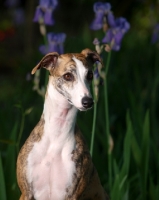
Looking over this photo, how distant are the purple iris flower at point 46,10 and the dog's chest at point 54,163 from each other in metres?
1.12

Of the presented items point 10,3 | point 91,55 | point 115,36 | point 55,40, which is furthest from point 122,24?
point 10,3

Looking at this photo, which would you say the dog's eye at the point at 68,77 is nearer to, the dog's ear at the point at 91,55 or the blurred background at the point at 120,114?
the dog's ear at the point at 91,55

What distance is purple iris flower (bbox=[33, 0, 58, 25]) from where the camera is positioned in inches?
136

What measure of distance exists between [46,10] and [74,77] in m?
1.15

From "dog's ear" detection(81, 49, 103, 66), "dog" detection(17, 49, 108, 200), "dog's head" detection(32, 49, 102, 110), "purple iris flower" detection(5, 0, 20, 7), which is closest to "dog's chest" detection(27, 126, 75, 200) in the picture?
"dog" detection(17, 49, 108, 200)

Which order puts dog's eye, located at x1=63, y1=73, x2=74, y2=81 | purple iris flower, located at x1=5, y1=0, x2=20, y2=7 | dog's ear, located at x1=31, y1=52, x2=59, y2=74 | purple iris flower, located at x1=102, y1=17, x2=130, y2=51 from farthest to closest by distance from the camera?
purple iris flower, located at x1=5, y1=0, x2=20, y2=7 → purple iris flower, located at x1=102, y1=17, x2=130, y2=51 → dog's ear, located at x1=31, y1=52, x2=59, y2=74 → dog's eye, located at x1=63, y1=73, x2=74, y2=81

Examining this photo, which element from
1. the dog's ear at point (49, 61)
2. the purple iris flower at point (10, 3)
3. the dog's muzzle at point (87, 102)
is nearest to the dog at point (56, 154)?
the dog's ear at point (49, 61)

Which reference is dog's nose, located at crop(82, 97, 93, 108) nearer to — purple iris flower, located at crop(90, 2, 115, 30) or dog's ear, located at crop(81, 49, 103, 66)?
dog's ear, located at crop(81, 49, 103, 66)

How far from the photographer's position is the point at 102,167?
12.4ft

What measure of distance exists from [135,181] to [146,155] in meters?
0.60

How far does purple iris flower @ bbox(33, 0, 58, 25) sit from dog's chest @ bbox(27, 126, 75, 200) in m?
1.12

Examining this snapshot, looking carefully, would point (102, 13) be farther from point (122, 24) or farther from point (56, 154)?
point (56, 154)

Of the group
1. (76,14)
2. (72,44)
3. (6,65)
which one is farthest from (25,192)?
(76,14)

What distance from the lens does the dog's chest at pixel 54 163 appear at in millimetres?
2523
